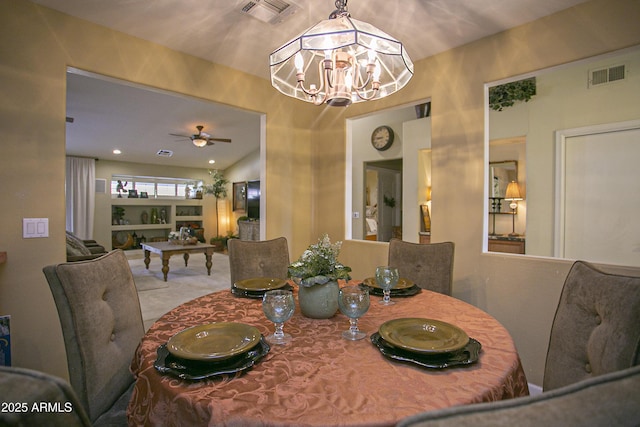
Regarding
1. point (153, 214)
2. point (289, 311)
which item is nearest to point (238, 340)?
point (289, 311)

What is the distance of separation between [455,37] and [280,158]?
5.87 feet

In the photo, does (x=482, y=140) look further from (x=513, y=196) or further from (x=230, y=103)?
(x=230, y=103)

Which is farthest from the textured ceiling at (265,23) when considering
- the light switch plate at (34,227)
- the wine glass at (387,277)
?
the wine glass at (387,277)

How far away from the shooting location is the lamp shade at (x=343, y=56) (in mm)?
1431

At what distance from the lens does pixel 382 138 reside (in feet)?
17.1

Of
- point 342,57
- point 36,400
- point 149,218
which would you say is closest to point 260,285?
point 342,57

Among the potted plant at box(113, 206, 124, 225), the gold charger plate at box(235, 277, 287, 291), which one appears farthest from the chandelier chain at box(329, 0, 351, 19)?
the potted plant at box(113, 206, 124, 225)

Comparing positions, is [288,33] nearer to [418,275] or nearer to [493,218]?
[418,275]

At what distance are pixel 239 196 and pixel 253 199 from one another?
0.91 m

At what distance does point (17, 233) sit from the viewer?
188 centimetres

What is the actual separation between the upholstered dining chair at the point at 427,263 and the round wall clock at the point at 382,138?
128 inches

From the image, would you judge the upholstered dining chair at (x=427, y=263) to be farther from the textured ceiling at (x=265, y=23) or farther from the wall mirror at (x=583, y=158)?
the textured ceiling at (x=265, y=23)

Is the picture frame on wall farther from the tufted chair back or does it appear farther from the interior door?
the tufted chair back

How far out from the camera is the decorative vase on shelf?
1.32 meters
